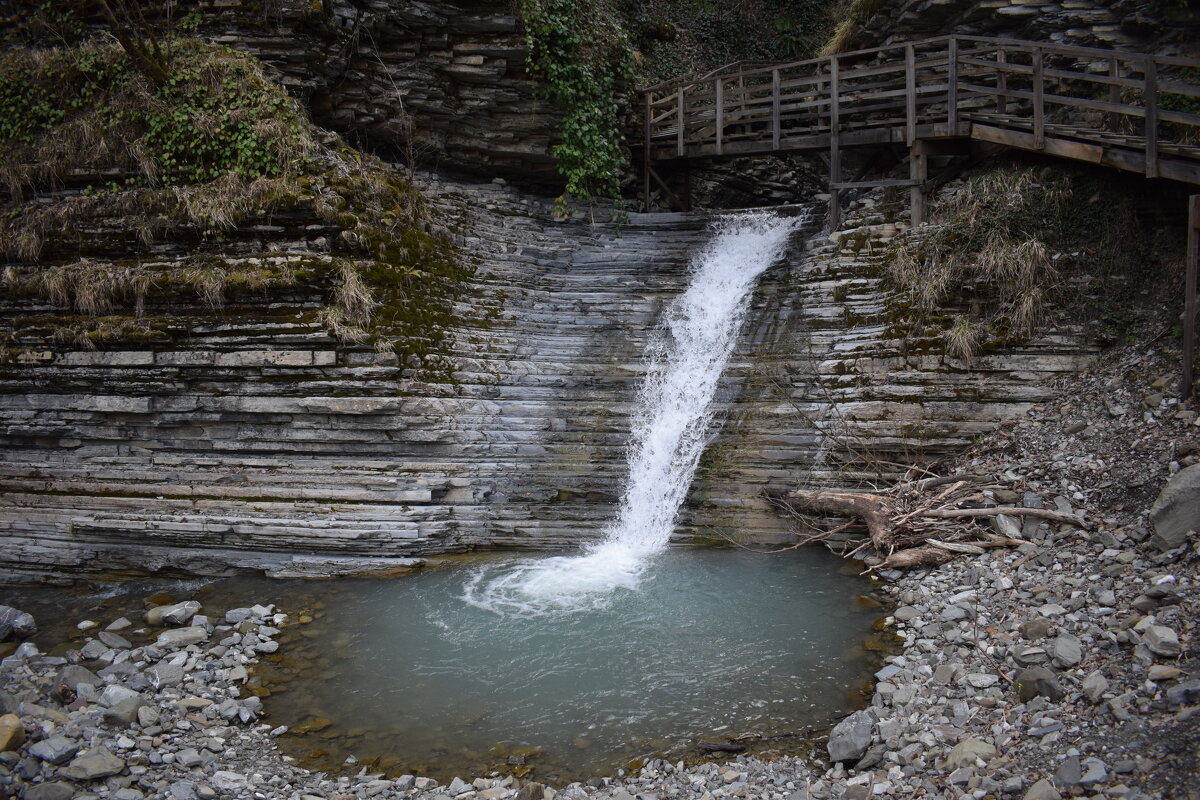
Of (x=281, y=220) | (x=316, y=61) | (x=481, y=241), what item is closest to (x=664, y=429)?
(x=481, y=241)

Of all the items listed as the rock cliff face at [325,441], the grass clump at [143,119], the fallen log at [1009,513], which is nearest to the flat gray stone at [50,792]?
the rock cliff face at [325,441]

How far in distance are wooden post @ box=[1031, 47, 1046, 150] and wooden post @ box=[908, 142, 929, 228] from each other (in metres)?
1.86

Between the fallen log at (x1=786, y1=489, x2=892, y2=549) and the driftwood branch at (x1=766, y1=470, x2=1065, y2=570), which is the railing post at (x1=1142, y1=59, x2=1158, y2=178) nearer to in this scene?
the driftwood branch at (x1=766, y1=470, x2=1065, y2=570)

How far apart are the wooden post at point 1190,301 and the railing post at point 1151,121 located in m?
1.32

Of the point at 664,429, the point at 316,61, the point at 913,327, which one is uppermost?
the point at 316,61

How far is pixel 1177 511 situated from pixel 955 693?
2434mm

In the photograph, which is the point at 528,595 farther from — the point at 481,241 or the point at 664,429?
the point at 481,241

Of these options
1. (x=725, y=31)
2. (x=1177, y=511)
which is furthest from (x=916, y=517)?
(x=725, y=31)

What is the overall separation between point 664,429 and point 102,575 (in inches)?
299

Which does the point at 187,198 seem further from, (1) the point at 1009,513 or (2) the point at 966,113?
(2) the point at 966,113

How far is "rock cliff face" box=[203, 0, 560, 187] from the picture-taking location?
11.1 m

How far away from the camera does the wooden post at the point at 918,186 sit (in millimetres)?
11188

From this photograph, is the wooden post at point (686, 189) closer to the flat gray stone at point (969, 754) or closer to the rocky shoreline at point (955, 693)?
the rocky shoreline at point (955, 693)

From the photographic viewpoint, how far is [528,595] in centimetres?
804
